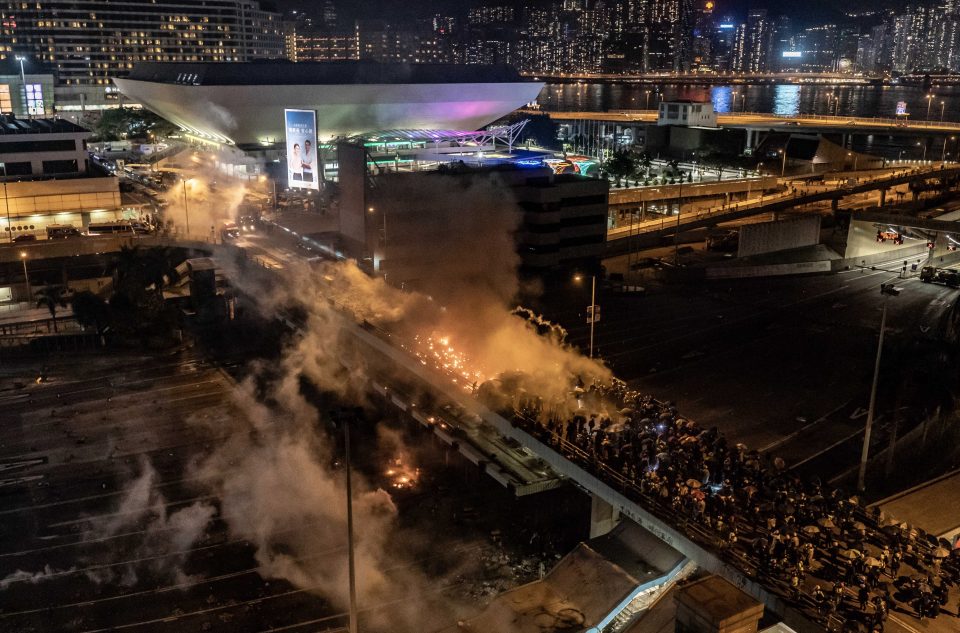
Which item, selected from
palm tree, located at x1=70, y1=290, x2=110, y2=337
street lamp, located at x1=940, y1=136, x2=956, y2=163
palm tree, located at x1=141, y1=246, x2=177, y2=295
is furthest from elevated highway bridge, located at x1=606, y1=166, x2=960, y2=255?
street lamp, located at x1=940, y1=136, x2=956, y2=163

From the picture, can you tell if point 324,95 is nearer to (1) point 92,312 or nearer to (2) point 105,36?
(1) point 92,312

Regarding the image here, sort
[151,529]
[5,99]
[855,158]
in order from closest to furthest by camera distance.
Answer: [151,529], [855,158], [5,99]

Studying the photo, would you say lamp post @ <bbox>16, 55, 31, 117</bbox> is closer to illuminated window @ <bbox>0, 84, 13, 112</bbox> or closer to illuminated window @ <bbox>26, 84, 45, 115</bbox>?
illuminated window @ <bbox>26, 84, 45, 115</bbox>

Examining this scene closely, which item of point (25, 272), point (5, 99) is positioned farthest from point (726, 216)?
point (5, 99)

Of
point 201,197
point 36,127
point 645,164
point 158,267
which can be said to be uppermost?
point 36,127

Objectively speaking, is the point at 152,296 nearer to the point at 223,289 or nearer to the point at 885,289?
the point at 223,289

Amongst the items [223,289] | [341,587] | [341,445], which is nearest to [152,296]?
[223,289]
